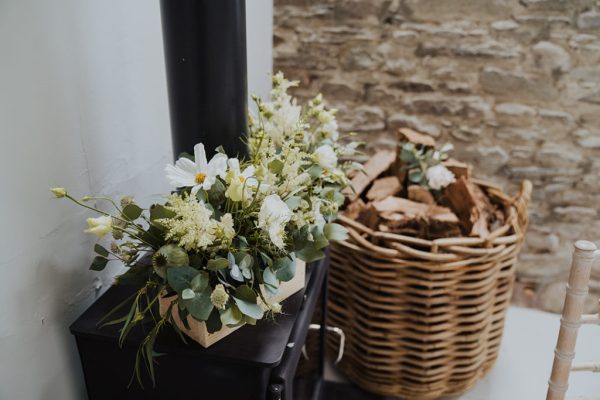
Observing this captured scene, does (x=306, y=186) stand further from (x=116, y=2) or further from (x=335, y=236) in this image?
(x=116, y=2)

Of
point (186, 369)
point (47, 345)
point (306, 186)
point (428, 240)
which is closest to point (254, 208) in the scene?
point (306, 186)

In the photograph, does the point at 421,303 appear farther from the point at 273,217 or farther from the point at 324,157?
the point at 273,217

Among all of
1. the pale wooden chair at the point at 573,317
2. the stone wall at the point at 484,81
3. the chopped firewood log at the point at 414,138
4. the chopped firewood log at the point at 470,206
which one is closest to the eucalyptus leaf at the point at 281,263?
the pale wooden chair at the point at 573,317

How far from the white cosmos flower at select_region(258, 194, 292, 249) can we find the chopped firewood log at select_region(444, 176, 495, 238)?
98 centimetres

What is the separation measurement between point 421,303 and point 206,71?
42.8 inches

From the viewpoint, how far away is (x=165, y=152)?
152 centimetres

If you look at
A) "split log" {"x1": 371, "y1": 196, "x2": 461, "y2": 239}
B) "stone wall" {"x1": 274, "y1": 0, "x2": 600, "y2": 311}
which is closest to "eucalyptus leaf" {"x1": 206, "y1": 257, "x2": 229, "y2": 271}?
"split log" {"x1": 371, "y1": 196, "x2": 461, "y2": 239}

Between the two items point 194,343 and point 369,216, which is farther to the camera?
point 369,216

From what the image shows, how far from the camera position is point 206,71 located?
111 centimetres

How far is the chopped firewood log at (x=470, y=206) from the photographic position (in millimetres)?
1814

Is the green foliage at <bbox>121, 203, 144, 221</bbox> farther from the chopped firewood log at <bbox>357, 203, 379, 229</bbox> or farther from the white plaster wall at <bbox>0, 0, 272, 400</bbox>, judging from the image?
the chopped firewood log at <bbox>357, 203, 379, 229</bbox>

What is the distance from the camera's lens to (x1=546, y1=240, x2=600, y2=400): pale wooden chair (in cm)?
116

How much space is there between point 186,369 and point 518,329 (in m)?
1.87

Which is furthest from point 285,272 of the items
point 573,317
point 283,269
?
point 573,317
